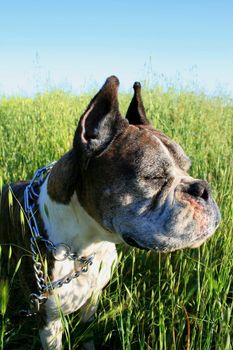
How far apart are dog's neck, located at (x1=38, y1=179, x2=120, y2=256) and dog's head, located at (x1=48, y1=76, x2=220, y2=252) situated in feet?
0.26

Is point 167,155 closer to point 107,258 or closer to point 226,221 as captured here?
point 107,258

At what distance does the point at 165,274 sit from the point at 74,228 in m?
0.78

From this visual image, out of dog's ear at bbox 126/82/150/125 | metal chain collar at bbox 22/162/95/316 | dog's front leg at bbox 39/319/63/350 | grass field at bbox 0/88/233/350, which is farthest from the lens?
dog's ear at bbox 126/82/150/125

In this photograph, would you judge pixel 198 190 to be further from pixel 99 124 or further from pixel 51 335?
pixel 51 335

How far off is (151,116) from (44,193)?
2.48 meters

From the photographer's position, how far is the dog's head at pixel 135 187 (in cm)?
194

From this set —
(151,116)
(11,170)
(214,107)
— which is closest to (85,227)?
(11,170)

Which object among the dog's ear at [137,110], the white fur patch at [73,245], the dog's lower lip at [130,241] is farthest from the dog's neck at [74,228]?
the dog's ear at [137,110]

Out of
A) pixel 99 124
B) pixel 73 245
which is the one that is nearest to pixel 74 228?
pixel 73 245

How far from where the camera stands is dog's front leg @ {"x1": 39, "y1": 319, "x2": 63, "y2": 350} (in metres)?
2.29

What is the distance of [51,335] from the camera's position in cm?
233

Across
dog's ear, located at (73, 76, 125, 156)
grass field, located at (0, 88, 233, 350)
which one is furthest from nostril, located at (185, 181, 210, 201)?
dog's ear, located at (73, 76, 125, 156)

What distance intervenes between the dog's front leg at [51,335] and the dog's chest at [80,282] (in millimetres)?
61

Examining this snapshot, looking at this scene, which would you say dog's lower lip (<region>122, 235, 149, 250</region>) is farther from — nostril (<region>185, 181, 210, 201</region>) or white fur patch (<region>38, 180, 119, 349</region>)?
nostril (<region>185, 181, 210, 201</region>)
